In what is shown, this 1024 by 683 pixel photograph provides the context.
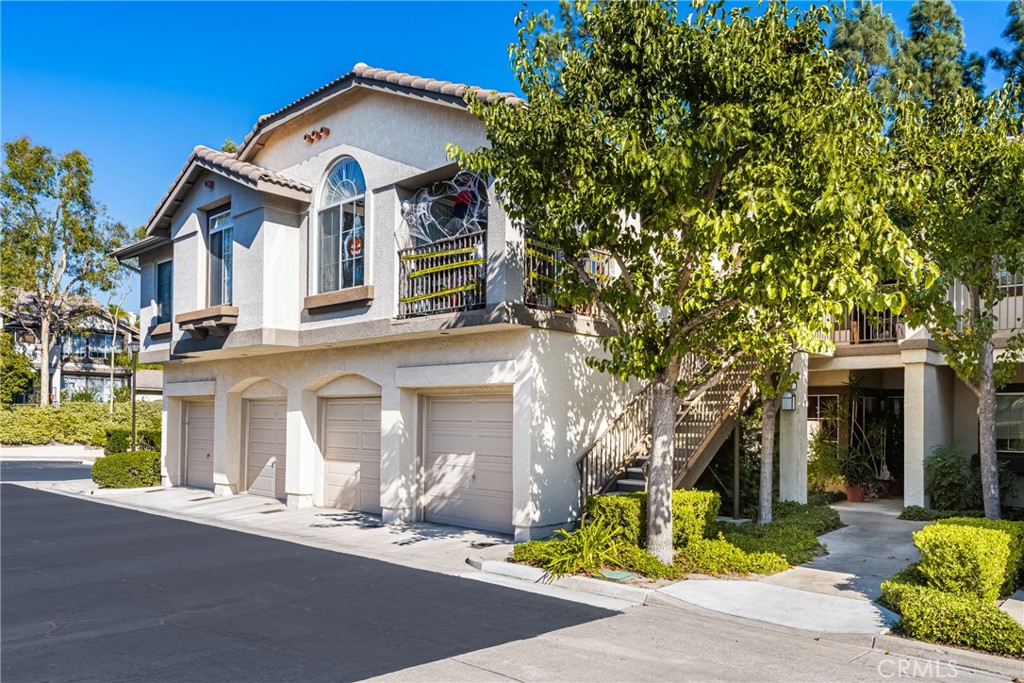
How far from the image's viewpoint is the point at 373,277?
48.6 ft

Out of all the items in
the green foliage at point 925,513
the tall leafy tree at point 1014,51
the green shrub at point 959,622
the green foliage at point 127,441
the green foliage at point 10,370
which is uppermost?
the tall leafy tree at point 1014,51

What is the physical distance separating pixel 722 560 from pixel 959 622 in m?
3.42

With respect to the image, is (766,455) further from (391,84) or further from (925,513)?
(391,84)

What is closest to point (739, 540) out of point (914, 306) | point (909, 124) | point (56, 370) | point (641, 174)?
point (914, 306)

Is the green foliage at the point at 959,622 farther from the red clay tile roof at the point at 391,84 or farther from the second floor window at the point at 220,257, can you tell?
the second floor window at the point at 220,257

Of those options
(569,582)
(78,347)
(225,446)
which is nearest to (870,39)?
(569,582)

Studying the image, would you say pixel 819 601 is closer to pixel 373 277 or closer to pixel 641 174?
pixel 641 174

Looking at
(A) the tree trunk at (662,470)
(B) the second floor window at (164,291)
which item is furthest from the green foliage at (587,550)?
(B) the second floor window at (164,291)

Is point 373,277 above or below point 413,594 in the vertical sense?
above

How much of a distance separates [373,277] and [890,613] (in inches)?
397

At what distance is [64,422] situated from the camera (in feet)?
133

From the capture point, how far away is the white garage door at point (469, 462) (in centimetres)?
1348

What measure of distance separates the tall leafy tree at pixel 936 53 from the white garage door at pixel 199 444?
20.5m

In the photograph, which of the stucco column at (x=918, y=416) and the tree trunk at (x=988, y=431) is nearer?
the tree trunk at (x=988, y=431)
